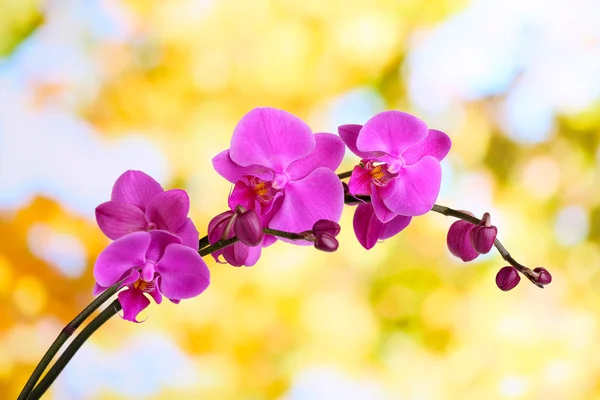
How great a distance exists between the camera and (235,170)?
1.40ft

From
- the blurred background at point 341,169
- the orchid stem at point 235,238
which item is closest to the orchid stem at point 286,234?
Answer: the orchid stem at point 235,238

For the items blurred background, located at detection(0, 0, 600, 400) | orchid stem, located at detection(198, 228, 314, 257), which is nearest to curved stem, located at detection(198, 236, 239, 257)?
orchid stem, located at detection(198, 228, 314, 257)

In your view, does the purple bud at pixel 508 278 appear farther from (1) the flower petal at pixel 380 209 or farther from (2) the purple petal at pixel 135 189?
(2) the purple petal at pixel 135 189

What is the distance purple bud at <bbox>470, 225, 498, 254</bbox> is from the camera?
1.34ft

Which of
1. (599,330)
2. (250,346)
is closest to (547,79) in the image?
(599,330)

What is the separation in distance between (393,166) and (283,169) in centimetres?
8

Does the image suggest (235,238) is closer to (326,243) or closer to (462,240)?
(326,243)

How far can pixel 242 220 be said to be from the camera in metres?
0.36

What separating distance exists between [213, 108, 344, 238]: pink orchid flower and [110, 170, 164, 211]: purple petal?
4 cm

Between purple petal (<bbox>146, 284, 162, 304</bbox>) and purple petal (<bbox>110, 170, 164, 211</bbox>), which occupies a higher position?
purple petal (<bbox>110, 170, 164, 211</bbox>)

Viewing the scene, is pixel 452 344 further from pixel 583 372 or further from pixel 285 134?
pixel 285 134

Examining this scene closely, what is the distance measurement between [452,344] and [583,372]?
29 centimetres

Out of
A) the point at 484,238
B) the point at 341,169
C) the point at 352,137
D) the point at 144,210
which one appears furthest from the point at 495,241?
the point at 341,169

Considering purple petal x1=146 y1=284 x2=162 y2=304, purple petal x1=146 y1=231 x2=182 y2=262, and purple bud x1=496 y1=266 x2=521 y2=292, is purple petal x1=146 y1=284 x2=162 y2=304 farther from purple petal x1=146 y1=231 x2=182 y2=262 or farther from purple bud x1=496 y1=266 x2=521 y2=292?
purple bud x1=496 y1=266 x2=521 y2=292
